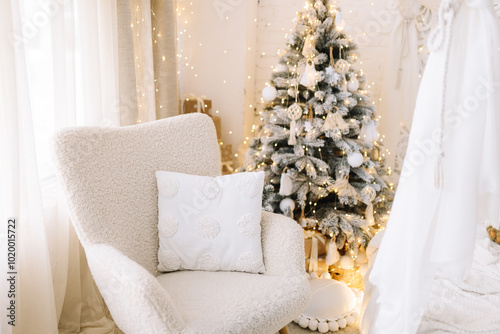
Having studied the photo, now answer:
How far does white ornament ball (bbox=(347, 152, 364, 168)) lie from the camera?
6.89 feet

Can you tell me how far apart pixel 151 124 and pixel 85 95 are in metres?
0.35

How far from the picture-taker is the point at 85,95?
178cm

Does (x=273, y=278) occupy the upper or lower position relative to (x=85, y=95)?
lower

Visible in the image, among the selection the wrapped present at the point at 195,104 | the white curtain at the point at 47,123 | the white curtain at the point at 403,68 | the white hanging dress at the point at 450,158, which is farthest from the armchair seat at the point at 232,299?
the white curtain at the point at 403,68

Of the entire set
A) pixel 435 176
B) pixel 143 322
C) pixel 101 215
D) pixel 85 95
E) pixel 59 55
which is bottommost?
pixel 143 322

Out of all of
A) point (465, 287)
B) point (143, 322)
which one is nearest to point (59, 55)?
point (143, 322)

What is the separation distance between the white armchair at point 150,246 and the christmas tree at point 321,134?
545 mm

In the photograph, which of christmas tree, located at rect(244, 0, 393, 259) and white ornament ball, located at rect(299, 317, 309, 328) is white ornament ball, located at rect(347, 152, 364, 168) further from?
white ornament ball, located at rect(299, 317, 309, 328)

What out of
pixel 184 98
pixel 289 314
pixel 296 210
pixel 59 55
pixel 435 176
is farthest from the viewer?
pixel 184 98

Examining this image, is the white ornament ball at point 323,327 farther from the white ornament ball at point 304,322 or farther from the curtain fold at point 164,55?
the curtain fold at point 164,55

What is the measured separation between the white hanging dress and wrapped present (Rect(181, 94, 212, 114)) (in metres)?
1.92

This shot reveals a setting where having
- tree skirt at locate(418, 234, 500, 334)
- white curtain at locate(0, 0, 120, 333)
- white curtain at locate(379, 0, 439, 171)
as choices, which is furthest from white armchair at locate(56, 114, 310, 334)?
white curtain at locate(379, 0, 439, 171)

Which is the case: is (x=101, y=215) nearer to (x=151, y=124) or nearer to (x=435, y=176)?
(x=151, y=124)

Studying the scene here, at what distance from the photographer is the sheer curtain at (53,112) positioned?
1.37 meters
